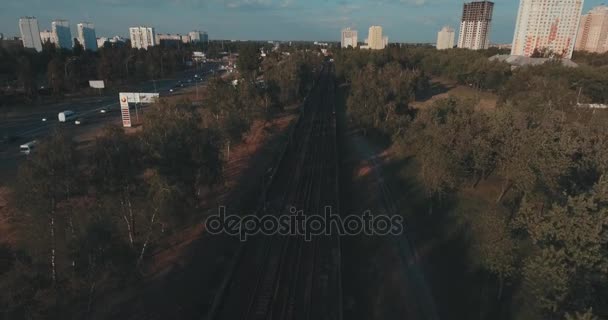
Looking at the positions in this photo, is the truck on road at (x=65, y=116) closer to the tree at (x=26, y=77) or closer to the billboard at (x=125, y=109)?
the billboard at (x=125, y=109)

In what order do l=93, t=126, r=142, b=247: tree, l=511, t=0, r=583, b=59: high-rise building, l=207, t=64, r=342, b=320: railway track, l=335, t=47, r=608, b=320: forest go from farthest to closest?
l=511, t=0, r=583, b=59: high-rise building < l=207, t=64, r=342, b=320: railway track < l=93, t=126, r=142, b=247: tree < l=335, t=47, r=608, b=320: forest

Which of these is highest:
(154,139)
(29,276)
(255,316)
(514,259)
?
(154,139)

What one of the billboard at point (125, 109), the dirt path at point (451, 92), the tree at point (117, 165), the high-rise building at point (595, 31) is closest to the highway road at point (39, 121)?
the billboard at point (125, 109)

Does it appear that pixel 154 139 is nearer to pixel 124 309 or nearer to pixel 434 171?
pixel 124 309

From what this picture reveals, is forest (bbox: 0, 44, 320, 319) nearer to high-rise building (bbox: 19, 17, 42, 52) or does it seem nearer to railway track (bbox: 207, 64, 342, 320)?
railway track (bbox: 207, 64, 342, 320)

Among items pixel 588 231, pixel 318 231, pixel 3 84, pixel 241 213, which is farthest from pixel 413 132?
pixel 3 84

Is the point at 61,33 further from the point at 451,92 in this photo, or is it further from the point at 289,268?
the point at 289,268

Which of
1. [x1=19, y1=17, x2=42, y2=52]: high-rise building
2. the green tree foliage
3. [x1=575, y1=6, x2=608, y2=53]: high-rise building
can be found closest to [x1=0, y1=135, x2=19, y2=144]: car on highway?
the green tree foliage
